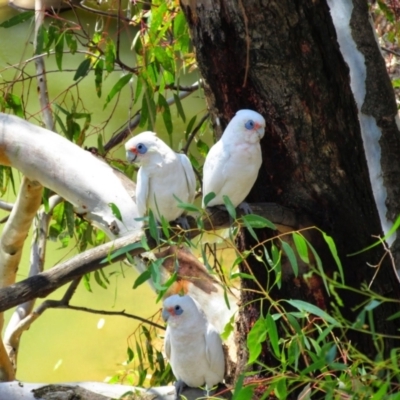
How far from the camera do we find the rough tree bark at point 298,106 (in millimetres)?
1097

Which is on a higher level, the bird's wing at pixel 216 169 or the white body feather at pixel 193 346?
the bird's wing at pixel 216 169

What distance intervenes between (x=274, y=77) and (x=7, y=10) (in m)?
4.05

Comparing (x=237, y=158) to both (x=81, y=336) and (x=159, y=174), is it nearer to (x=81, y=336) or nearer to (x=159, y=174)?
(x=159, y=174)

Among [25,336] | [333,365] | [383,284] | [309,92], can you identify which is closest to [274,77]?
[309,92]

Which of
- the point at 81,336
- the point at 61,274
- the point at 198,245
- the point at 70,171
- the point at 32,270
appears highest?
the point at 70,171

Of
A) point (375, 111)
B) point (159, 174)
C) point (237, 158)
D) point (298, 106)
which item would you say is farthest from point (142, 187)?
point (375, 111)

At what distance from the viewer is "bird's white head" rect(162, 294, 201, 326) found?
117 centimetres

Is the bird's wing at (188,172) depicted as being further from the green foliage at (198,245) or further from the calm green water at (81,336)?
the calm green water at (81,336)

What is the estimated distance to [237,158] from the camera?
1018 mm

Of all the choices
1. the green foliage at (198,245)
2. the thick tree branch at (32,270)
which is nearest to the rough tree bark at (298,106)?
the green foliage at (198,245)

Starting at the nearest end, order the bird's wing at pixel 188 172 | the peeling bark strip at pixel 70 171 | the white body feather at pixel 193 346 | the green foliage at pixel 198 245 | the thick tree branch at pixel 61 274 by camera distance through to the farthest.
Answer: the green foliage at pixel 198 245 < the thick tree branch at pixel 61 274 < the bird's wing at pixel 188 172 < the white body feather at pixel 193 346 < the peeling bark strip at pixel 70 171

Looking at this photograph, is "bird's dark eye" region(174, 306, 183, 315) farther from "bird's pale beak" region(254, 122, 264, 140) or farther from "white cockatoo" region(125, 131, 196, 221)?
"bird's pale beak" region(254, 122, 264, 140)

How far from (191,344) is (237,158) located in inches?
15.1

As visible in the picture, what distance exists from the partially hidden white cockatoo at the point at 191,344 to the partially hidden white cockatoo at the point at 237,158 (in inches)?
8.6
